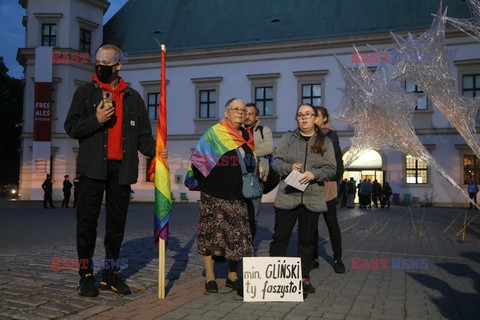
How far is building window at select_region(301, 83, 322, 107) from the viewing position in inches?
1280

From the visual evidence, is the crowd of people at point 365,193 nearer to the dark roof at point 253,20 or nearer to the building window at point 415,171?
the building window at point 415,171

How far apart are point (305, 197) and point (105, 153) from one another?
2.12 metres

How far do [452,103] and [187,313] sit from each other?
295 inches

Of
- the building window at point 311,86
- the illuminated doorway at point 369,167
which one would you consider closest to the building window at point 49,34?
the building window at point 311,86

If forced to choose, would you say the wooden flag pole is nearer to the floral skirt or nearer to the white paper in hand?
the floral skirt

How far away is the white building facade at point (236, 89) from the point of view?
30109mm

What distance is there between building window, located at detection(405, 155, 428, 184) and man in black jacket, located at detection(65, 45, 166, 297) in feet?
91.9

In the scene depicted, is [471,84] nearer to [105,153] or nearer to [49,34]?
[49,34]

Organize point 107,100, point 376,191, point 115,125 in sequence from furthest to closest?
point 376,191 → point 115,125 → point 107,100

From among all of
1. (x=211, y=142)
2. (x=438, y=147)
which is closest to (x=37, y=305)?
(x=211, y=142)

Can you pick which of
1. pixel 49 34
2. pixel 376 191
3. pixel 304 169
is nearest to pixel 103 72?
pixel 304 169

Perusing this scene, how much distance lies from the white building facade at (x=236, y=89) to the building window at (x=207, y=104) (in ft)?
0.23

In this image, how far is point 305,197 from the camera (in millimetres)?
5305

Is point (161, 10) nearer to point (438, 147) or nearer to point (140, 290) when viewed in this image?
point (438, 147)
